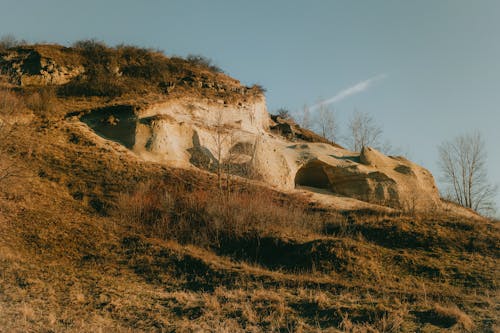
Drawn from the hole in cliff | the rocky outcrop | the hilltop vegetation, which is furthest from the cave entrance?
the rocky outcrop

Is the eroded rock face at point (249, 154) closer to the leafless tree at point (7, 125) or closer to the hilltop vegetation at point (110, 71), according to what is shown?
the hilltop vegetation at point (110, 71)

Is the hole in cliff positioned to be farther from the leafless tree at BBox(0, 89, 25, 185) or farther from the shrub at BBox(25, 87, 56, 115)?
the leafless tree at BBox(0, 89, 25, 185)

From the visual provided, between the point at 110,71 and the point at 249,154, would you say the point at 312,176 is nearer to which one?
the point at 249,154

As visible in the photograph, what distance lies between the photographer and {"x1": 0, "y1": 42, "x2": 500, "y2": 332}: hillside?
9641 mm

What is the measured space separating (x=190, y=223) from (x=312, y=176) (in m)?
13.7

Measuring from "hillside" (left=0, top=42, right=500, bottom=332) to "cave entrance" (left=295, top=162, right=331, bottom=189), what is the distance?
20cm

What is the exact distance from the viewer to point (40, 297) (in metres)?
10.2

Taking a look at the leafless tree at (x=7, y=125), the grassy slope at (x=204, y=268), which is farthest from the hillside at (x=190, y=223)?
the leafless tree at (x=7, y=125)

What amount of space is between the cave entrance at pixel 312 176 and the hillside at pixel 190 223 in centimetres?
20

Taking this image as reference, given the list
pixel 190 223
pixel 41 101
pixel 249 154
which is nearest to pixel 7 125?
pixel 41 101

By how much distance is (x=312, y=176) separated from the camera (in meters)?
28.7

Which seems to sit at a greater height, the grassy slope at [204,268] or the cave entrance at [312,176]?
the cave entrance at [312,176]

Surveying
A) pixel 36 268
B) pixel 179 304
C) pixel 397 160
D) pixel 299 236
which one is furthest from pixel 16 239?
pixel 397 160

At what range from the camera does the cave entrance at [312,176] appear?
91.0ft
